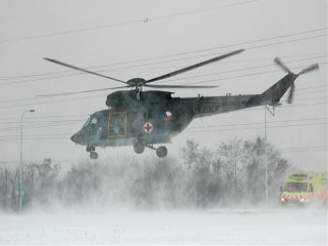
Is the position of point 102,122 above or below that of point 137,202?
above

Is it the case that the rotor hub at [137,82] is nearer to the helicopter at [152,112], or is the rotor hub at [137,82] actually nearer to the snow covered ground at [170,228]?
the helicopter at [152,112]

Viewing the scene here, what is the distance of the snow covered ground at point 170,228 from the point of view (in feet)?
71.8

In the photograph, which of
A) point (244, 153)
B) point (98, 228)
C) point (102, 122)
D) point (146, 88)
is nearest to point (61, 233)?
point (98, 228)

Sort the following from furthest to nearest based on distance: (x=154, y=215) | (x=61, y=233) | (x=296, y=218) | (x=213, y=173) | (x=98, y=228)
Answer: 1. (x=213, y=173)
2. (x=154, y=215)
3. (x=296, y=218)
4. (x=98, y=228)
5. (x=61, y=233)

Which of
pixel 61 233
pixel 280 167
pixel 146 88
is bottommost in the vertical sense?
pixel 61 233

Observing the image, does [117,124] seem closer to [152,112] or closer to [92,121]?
[92,121]

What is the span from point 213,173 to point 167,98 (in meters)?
13.9

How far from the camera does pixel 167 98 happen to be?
22953 mm

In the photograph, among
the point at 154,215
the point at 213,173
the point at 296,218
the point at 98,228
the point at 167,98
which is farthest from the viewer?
the point at 213,173

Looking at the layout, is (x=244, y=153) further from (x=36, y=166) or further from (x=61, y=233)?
(x=61, y=233)

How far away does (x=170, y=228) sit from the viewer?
25.9 m

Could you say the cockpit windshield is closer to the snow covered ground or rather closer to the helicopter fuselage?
the helicopter fuselage

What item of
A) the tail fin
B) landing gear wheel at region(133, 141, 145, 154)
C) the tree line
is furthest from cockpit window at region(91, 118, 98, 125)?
the tree line

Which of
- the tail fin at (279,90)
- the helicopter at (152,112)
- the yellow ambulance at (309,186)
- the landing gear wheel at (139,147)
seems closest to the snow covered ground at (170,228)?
the yellow ambulance at (309,186)
